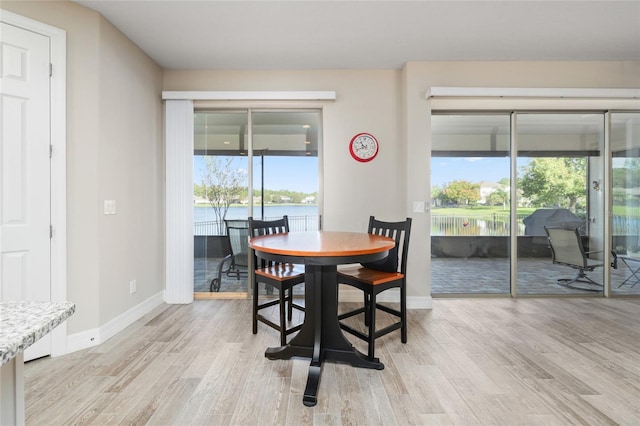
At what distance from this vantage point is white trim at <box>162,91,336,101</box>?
11.3ft

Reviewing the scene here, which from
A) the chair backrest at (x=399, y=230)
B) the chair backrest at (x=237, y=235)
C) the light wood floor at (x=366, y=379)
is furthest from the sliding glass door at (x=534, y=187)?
the chair backrest at (x=237, y=235)

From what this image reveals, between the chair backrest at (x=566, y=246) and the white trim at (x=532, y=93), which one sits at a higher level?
the white trim at (x=532, y=93)

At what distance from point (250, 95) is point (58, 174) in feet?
6.35

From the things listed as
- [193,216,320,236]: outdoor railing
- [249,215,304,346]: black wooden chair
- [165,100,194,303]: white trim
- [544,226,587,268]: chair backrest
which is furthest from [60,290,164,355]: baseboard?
[544,226,587,268]: chair backrest

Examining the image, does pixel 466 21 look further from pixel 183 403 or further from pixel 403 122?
pixel 183 403

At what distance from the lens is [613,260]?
3.73m

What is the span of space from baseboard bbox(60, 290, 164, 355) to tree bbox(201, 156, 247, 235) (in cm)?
113

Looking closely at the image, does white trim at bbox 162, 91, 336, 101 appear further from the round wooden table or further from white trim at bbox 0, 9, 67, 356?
the round wooden table

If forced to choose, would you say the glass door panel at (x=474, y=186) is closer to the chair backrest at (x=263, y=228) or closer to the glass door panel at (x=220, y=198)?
the chair backrest at (x=263, y=228)

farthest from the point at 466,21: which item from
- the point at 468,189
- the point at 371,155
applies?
the point at 468,189

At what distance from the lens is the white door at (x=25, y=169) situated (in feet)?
6.81

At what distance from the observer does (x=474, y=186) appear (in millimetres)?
3773

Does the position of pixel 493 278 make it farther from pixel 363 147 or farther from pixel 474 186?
pixel 363 147

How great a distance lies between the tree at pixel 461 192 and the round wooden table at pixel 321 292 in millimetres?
1869
